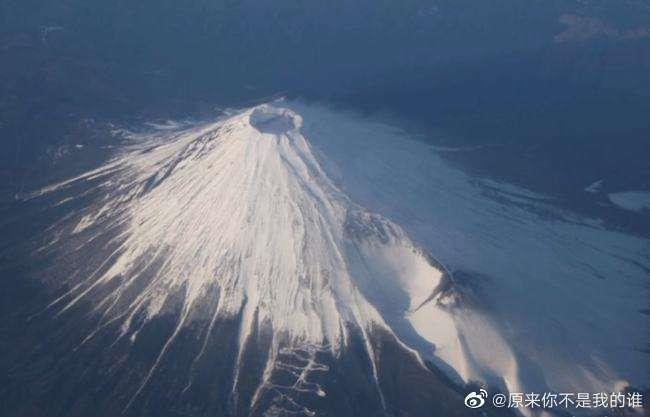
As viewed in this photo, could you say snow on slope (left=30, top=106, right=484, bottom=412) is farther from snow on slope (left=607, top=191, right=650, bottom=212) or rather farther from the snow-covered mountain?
snow on slope (left=607, top=191, right=650, bottom=212)

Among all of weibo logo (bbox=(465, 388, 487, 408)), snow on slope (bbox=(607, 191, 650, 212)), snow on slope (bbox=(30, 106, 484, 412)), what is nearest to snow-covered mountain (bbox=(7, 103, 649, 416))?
snow on slope (bbox=(30, 106, 484, 412))

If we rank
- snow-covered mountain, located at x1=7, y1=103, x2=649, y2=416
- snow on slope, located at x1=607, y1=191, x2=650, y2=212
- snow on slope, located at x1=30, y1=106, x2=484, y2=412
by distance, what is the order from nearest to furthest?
snow-covered mountain, located at x1=7, y1=103, x2=649, y2=416
snow on slope, located at x1=30, y1=106, x2=484, y2=412
snow on slope, located at x1=607, y1=191, x2=650, y2=212

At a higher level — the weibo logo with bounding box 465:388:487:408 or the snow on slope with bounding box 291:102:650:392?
the snow on slope with bounding box 291:102:650:392

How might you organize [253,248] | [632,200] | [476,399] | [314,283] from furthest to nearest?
[632,200] → [253,248] → [314,283] → [476,399]

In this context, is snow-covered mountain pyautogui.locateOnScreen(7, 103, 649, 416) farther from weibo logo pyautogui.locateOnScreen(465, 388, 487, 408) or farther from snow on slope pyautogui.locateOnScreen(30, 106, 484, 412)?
weibo logo pyautogui.locateOnScreen(465, 388, 487, 408)

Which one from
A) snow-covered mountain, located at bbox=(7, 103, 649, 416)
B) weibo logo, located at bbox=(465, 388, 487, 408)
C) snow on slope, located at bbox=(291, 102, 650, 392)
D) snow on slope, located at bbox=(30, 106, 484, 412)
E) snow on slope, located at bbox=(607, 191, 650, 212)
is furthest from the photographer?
snow on slope, located at bbox=(607, 191, 650, 212)

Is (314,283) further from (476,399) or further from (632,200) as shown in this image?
(632,200)

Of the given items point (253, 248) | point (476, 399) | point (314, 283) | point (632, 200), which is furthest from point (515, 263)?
point (253, 248)

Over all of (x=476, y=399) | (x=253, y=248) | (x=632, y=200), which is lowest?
(x=476, y=399)

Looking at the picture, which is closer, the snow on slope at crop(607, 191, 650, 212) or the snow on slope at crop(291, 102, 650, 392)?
the snow on slope at crop(291, 102, 650, 392)

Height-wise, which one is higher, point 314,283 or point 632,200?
point 632,200
